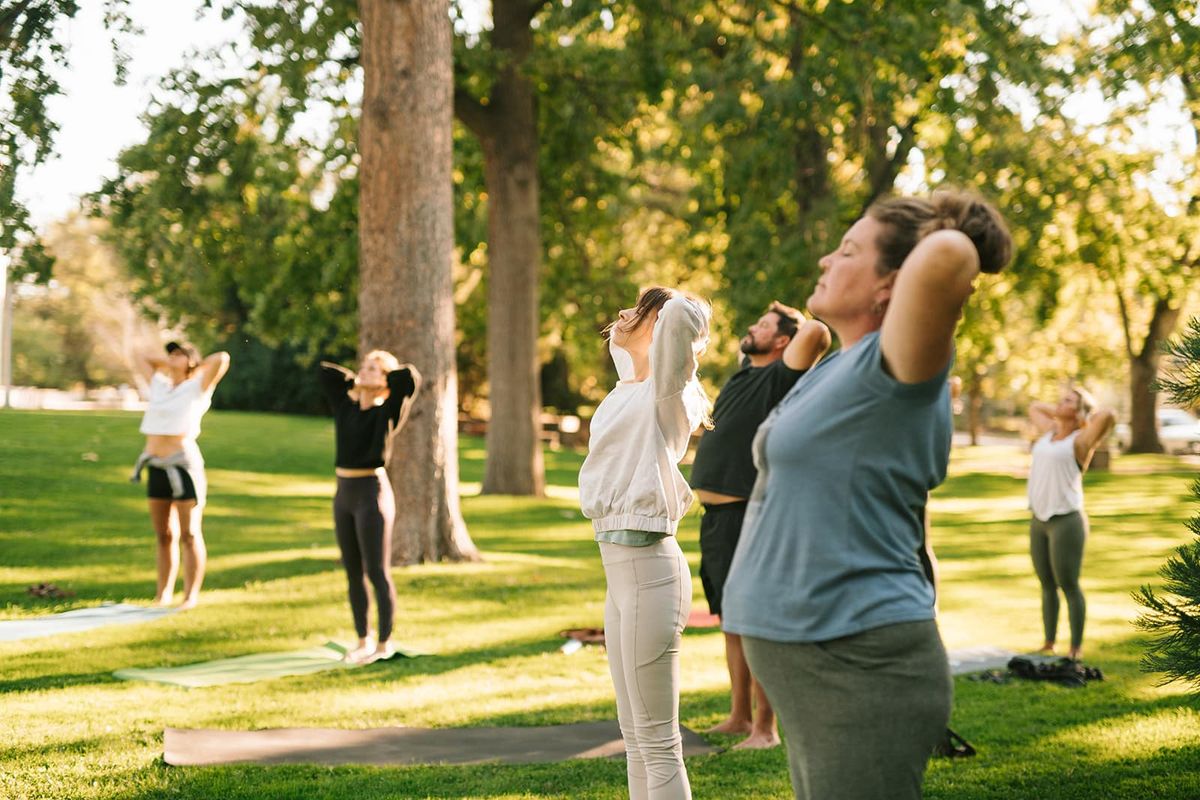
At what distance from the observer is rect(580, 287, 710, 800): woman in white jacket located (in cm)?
420

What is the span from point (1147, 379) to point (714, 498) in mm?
29459

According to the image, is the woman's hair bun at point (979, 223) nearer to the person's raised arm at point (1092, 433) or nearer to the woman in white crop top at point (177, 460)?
the person's raised arm at point (1092, 433)

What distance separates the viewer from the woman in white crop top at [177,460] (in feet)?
33.6

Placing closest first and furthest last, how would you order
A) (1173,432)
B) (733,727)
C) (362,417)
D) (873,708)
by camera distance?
(873,708)
(733,727)
(362,417)
(1173,432)

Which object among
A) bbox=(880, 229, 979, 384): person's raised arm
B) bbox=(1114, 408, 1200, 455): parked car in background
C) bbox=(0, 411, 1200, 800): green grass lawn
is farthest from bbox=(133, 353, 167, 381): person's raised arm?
bbox=(1114, 408, 1200, 455): parked car in background

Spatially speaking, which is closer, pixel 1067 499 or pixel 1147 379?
→ pixel 1067 499

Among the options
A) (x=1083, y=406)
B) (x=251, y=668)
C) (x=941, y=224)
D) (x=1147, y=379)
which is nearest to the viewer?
(x=941, y=224)

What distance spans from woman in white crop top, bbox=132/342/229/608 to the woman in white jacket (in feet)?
21.7

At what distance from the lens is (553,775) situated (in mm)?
5961

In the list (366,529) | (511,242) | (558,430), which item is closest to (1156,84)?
(511,242)

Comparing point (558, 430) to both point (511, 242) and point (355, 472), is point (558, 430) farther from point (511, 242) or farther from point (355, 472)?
point (355, 472)

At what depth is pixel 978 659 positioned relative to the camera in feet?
31.2

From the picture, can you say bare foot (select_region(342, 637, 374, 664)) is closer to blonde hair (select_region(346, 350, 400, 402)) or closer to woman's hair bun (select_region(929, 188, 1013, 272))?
blonde hair (select_region(346, 350, 400, 402))

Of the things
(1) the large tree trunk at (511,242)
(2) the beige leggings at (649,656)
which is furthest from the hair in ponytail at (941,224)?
(1) the large tree trunk at (511,242)
